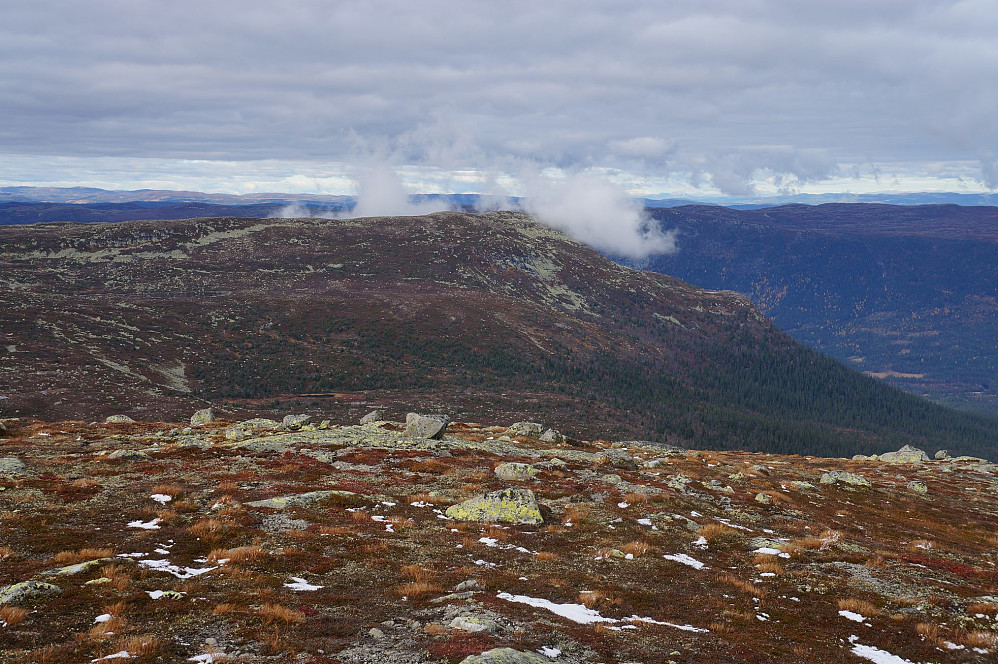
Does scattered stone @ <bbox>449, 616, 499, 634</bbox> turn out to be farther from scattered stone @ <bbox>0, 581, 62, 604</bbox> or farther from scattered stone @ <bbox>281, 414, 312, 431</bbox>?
scattered stone @ <bbox>281, 414, 312, 431</bbox>

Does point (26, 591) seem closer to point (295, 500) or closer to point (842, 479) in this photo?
point (295, 500)

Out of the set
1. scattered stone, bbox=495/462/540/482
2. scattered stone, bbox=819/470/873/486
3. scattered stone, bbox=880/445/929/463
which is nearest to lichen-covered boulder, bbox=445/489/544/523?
scattered stone, bbox=495/462/540/482

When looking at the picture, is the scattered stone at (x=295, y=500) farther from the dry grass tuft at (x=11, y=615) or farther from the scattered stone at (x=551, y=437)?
the scattered stone at (x=551, y=437)

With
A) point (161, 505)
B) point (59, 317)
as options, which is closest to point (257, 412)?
point (59, 317)

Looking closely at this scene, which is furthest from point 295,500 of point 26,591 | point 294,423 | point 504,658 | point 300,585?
point 294,423

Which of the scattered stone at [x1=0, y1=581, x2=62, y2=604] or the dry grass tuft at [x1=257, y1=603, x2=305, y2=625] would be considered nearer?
the scattered stone at [x1=0, y1=581, x2=62, y2=604]

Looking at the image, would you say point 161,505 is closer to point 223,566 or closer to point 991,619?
point 223,566
